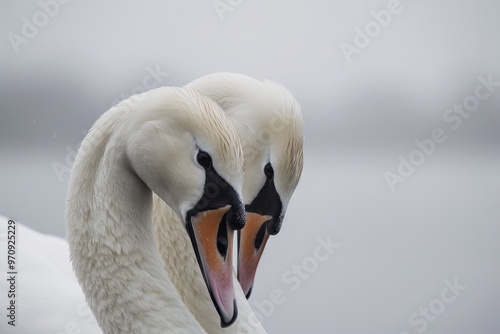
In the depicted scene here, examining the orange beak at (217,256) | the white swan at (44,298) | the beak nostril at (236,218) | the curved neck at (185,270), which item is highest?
the beak nostril at (236,218)

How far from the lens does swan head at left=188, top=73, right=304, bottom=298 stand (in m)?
3.05

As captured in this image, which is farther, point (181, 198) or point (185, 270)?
point (185, 270)

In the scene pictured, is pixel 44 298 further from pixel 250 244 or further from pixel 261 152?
pixel 261 152

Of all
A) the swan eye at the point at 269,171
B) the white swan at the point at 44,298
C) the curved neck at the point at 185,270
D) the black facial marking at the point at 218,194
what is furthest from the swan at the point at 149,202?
the white swan at the point at 44,298

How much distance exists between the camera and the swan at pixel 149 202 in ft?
8.02

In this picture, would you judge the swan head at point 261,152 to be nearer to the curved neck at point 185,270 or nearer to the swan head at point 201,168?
the curved neck at point 185,270

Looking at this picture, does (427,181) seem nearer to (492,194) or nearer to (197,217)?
(492,194)

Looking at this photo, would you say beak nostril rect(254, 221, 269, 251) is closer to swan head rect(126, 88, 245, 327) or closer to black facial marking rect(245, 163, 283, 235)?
black facial marking rect(245, 163, 283, 235)

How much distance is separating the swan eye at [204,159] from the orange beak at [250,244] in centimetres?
64

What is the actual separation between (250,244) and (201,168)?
2.21 feet

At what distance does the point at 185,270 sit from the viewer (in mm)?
3158

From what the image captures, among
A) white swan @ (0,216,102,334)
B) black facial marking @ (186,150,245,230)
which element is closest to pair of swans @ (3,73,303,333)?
black facial marking @ (186,150,245,230)

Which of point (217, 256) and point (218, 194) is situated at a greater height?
point (218, 194)

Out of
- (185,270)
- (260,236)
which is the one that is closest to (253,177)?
(260,236)
